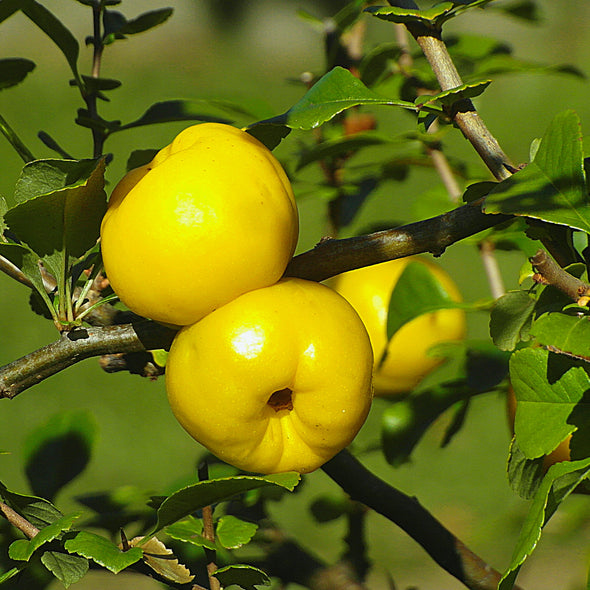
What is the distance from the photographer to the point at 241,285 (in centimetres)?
56

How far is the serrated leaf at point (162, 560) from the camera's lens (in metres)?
0.61

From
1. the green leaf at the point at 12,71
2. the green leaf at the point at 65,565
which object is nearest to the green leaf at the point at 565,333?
the green leaf at the point at 65,565

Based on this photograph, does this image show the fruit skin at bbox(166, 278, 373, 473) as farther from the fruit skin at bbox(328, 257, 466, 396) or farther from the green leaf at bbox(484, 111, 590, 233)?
the fruit skin at bbox(328, 257, 466, 396)

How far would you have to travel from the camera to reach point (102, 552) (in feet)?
1.80

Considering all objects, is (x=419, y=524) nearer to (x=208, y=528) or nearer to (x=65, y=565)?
(x=208, y=528)

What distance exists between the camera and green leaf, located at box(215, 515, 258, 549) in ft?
2.18

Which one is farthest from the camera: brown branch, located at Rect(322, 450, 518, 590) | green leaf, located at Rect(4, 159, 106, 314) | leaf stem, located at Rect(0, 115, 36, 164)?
brown branch, located at Rect(322, 450, 518, 590)

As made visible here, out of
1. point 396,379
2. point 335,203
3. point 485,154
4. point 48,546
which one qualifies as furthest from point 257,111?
point 48,546

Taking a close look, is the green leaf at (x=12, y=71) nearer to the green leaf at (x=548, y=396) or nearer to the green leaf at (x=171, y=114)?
the green leaf at (x=171, y=114)

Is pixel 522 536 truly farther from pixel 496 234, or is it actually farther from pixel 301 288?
pixel 496 234

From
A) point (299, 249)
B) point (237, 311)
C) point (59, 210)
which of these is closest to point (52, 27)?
point (59, 210)

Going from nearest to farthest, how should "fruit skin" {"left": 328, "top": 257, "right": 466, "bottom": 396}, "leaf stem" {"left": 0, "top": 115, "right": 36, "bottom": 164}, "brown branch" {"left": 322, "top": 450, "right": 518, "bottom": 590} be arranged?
"leaf stem" {"left": 0, "top": 115, "right": 36, "bottom": 164} → "brown branch" {"left": 322, "top": 450, "right": 518, "bottom": 590} → "fruit skin" {"left": 328, "top": 257, "right": 466, "bottom": 396}

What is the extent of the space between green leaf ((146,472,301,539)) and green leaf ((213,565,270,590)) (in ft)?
0.21

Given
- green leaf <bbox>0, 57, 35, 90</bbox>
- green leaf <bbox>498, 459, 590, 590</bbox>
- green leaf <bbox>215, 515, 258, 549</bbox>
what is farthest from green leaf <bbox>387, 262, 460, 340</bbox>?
green leaf <bbox>0, 57, 35, 90</bbox>
